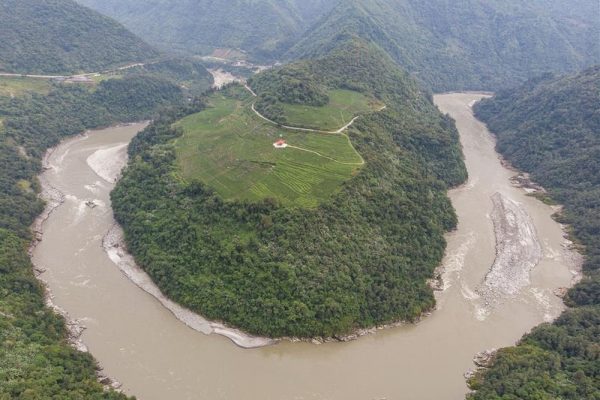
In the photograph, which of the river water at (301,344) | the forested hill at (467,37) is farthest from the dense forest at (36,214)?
the forested hill at (467,37)

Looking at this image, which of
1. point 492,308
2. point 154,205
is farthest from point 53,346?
point 492,308

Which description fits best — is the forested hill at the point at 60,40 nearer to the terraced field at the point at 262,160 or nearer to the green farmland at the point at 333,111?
the terraced field at the point at 262,160

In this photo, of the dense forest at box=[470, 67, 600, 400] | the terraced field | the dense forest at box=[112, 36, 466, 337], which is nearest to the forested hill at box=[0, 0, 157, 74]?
the terraced field

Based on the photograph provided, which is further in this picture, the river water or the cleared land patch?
the cleared land patch

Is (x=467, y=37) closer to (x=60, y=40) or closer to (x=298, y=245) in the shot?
(x=60, y=40)

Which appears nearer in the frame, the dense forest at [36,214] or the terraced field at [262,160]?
the dense forest at [36,214]

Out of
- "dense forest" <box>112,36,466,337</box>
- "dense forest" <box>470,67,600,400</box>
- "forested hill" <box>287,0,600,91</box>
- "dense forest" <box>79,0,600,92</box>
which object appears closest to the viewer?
"dense forest" <box>470,67,600,400</box>

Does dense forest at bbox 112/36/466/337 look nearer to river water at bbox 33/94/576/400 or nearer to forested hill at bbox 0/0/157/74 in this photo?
river water at bbox 33/94/576/400
